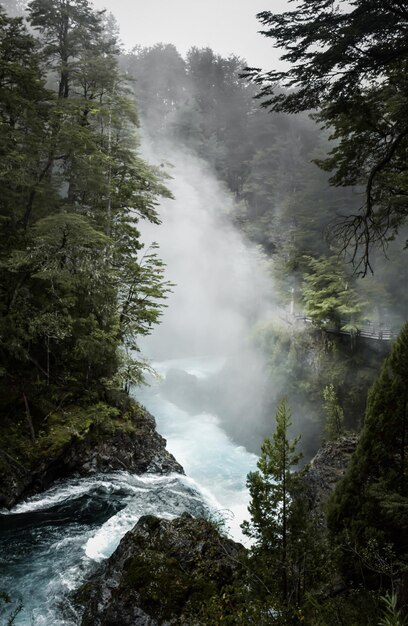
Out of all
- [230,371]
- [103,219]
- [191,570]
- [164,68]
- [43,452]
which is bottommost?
[191,570]

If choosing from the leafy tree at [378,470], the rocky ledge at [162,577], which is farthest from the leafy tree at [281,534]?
the leafy tree at [378,470]

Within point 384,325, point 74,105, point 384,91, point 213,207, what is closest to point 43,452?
point 74,105

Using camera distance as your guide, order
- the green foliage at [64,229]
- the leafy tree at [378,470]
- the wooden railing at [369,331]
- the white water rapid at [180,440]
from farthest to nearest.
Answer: the wooden railing at [369,331] → the green foliage at [64,229] → the white water rapid at [180,440] → the leafy tree at [378,470]

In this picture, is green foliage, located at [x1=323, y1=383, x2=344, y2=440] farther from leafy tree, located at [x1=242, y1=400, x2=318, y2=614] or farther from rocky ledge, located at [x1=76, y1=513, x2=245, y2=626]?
leafy tree, located at [x1=242, y1=400, x2=318, y2=614]

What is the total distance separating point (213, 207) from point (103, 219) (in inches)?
1210

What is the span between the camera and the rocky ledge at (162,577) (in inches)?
237

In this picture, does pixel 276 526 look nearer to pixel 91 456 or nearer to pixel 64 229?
pixel 91 456

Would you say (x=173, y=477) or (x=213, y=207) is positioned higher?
(x=213, y=207)

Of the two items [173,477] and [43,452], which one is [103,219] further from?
[173,477]

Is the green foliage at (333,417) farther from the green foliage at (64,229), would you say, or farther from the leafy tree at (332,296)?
the green foliage at (64,229)

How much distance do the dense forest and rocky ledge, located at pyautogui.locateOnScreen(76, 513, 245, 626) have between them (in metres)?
0.37

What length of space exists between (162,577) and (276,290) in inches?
1063

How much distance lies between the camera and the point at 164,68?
A: 2163 inches

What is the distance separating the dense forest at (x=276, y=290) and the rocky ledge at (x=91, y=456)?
0.14 meters
